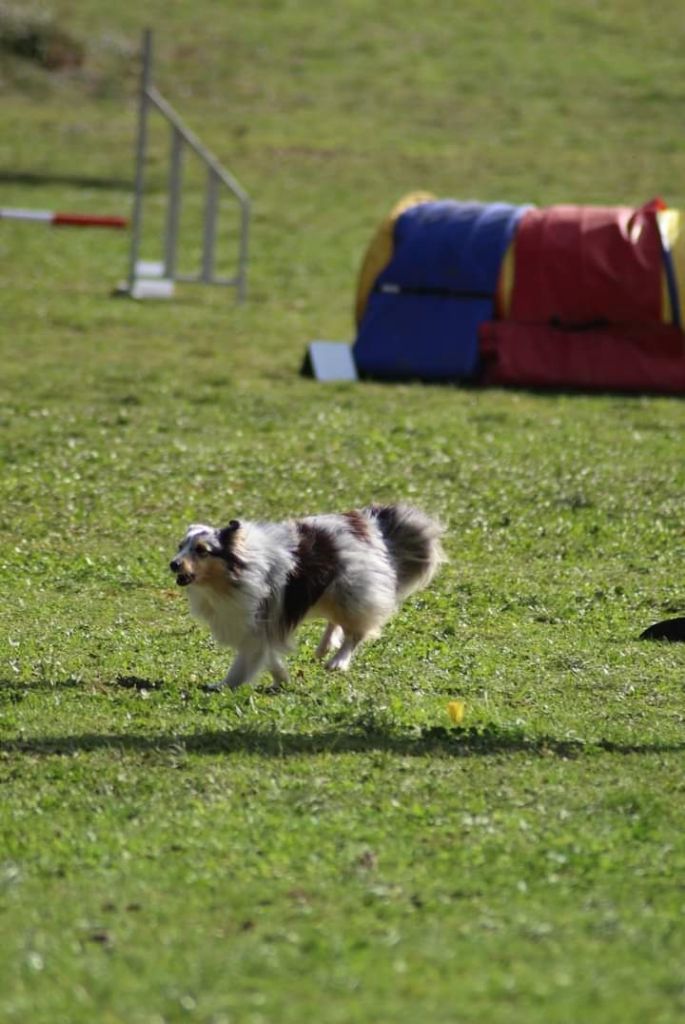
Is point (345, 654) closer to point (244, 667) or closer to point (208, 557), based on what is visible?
point (244, 667)

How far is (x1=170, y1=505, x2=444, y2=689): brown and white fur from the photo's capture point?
7.57 m

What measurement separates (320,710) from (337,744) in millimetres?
468

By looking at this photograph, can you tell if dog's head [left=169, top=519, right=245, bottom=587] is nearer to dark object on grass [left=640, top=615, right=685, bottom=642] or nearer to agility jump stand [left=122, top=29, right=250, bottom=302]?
dark object on grass [left=640, top=615, right=685, bottom=642]

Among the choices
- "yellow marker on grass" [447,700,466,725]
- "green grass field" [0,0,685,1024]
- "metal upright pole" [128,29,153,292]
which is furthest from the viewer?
"metal upright pole" [128,29,153,292]

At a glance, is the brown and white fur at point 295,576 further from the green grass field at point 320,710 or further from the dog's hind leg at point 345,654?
the green grass field at point 320,710

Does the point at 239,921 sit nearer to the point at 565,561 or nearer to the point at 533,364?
the point at 565,561

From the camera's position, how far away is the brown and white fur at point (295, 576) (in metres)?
7.57

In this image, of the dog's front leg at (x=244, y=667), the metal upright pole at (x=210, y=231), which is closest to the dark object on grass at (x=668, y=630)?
the dog's front leg at (x=244, y=667)

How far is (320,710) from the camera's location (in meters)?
7.52

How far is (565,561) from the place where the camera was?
10.9 m

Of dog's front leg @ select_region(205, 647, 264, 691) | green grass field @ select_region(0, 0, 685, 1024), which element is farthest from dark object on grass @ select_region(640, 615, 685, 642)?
dog's front leg @ select_region(205, 647, 264, 691)

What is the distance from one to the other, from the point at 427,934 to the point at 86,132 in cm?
3310

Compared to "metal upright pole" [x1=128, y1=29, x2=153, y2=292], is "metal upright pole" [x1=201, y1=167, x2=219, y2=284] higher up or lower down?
lower down

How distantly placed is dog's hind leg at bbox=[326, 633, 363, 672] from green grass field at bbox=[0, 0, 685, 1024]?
0.33ft
